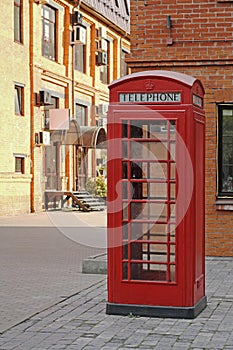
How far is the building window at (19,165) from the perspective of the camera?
2986 cm

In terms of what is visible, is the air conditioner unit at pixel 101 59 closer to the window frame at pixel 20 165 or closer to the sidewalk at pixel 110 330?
the window frame at pixel 20 165

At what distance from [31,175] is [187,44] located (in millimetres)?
17581

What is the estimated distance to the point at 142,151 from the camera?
27.5 feet

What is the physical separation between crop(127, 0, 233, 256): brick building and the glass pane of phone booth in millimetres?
5239

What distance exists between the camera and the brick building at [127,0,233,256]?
13.5 m

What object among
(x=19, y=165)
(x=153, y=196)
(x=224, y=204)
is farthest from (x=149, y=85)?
(x=19, y=165)

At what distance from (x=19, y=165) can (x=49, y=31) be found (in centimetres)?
720

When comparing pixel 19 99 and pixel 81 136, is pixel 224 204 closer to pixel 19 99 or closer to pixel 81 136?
pixel 19 99

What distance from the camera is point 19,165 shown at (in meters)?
30.1

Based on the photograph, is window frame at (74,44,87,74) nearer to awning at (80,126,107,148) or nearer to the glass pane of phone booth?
awning at (80,126,107,148)

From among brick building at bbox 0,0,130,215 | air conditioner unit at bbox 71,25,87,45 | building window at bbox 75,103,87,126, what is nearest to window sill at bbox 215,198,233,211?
brick building at bbox 0,0,130,215

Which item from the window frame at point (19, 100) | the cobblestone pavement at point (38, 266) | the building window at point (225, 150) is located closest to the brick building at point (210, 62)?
the building window at point (225, 150)

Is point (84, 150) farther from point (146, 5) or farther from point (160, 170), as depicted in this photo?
point (160, 170)

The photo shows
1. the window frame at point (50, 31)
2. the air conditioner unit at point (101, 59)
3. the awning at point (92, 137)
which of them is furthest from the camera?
the air conditioner unit at point (101, 59)
